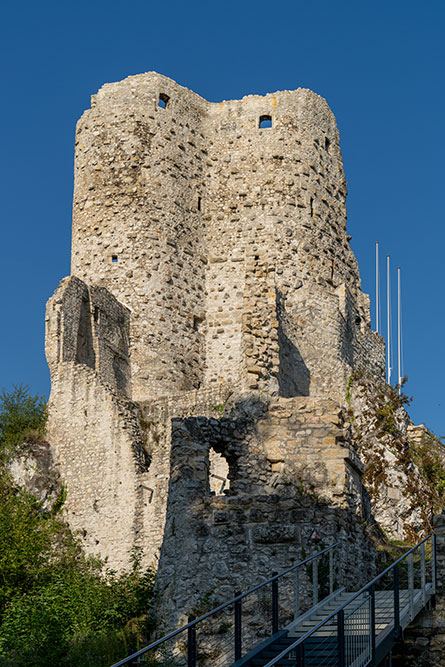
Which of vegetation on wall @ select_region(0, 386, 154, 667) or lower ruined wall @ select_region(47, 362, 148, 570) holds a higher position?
lower ruined wall @ select_region(47, 362, 148, 570)

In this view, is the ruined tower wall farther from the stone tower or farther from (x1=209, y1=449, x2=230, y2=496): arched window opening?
(x1=209, y1=449, x2=230, y2=496): arched window opening

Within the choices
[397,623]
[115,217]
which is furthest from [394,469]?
[397,623]

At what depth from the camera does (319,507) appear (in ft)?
57.6

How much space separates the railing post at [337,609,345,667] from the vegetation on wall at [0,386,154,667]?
15.9 feet

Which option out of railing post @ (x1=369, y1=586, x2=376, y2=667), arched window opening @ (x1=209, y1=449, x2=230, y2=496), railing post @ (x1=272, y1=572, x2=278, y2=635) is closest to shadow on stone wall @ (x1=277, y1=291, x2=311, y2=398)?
arched window opening @ (x1=209, y1=449, x2=230, y2=496)

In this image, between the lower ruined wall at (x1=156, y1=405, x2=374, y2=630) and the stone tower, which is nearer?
the lower ruined wall at (x1=156, y1=405, x2=374, y2=630)

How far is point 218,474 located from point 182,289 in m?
7.42

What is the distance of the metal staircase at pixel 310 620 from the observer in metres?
14.2

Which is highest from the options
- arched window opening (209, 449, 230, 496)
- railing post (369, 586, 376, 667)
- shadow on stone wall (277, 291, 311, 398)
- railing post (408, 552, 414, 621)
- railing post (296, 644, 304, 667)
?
shadow on stone wall (277, 291, 311, 398)

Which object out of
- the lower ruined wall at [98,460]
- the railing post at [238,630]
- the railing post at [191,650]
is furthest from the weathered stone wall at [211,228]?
the railing post at [191,650]

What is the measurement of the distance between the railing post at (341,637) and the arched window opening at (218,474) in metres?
11.4

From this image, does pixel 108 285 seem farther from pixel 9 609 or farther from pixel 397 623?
pixel 397 623

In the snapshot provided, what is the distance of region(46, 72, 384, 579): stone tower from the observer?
2553cm

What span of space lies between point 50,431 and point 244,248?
341 inches
